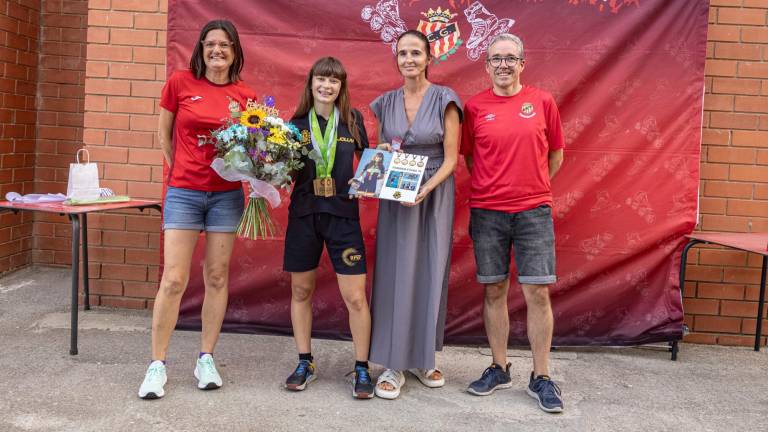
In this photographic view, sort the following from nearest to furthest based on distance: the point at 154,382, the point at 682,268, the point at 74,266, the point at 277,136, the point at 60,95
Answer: the point at 277,136, the point at 154,382, the point at 74,266, the point at 682,268, the point at 60,95

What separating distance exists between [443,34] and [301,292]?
1.98m

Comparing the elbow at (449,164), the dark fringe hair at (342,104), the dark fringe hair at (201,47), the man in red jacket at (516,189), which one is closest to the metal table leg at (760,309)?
the man in red jacket at (516,189)

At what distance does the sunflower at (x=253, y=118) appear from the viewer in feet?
11.6

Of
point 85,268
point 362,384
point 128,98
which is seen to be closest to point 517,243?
point 362,384

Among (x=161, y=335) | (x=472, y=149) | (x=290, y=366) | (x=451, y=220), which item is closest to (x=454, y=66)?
(x=472, y=149)

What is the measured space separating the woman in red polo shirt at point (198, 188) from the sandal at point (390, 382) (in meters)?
0.84

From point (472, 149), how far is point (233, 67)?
136 cm

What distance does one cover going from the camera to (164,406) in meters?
3.53

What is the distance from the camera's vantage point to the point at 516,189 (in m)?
3.70

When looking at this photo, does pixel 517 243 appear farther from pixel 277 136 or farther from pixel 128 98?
pixel 128 98

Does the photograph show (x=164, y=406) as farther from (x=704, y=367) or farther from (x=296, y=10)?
(x=704, y=367)

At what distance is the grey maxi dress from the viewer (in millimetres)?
3787

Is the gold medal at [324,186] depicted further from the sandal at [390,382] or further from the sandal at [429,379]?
the sandal at [429,379]

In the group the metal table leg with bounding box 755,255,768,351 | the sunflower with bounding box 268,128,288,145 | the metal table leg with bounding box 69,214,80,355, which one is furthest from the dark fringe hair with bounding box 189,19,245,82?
the metal table leg with bounding box 755,255,768,351
